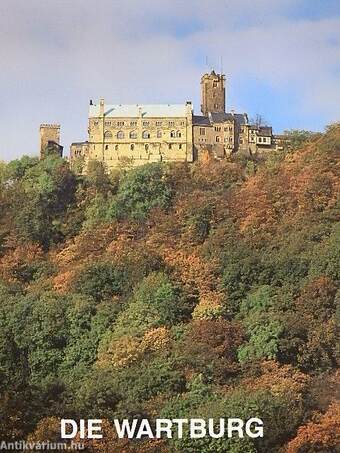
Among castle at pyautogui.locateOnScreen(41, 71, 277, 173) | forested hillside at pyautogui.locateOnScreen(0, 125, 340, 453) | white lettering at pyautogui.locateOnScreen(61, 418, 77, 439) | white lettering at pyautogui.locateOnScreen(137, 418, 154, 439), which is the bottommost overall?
white lettering at pyautogui.locateOnScreen(137, 418, 154, 439)

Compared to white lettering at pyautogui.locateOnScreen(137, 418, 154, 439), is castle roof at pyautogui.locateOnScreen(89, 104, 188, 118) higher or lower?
higher

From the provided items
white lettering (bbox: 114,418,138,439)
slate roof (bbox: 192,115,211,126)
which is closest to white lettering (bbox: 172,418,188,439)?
white lettering (bbox: 114,418,138,439)

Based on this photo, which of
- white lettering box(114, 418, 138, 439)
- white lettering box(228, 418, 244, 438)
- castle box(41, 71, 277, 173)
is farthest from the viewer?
castle box(41, 71, 277, 173)

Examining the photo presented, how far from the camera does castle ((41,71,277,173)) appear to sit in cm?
2936

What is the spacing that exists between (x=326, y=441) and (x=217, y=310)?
5.63 metres

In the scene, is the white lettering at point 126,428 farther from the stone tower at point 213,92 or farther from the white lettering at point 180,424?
the stone tower at point 213,92

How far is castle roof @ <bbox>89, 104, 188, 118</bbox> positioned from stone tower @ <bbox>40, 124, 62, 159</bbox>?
1190 millimetres

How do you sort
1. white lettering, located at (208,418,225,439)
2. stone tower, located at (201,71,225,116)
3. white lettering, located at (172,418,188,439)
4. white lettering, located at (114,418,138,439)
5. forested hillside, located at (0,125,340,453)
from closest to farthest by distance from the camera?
white lettering, located at (208,418,225,439), white lettering, located at (172,418,188,439), white lettering, located at (114,418,138,439), forested hillside, located at (0,125,340,453), stone tower, located at (201,71,225,116)

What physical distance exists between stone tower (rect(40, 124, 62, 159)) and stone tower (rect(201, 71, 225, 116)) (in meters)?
4.34

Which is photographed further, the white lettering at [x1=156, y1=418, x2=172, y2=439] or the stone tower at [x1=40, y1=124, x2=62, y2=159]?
the stone tower at [x1=40, y1=124, x2=62, y2=159]

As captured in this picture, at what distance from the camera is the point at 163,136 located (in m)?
29.5

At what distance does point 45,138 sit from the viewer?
30.2 metres

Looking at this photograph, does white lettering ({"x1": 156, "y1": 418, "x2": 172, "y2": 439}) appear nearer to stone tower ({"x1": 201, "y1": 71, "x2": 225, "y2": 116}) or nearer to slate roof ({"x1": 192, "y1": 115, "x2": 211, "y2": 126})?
slate roof ({"x1": 192, "y1": 115, "x2": 211, "y2": 126})

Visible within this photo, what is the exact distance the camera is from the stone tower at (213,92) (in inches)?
1233
